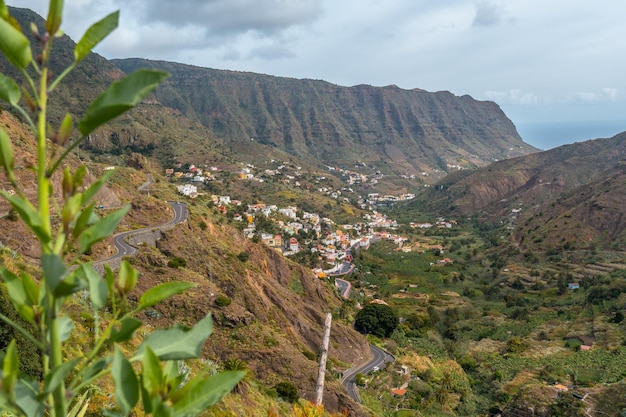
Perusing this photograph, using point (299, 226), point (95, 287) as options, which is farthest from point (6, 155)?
point (299, 226)

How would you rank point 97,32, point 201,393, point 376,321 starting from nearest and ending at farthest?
point 201,393 < point 97,32 < point 376,321

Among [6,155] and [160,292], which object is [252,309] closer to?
[160,292]

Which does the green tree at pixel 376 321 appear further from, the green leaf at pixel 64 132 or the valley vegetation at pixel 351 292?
the green leaf at pixel 64 132

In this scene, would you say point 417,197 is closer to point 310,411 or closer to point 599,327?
point 599,327

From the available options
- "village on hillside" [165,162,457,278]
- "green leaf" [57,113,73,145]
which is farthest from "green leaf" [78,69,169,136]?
"village on hillside" [165,162,457,278]

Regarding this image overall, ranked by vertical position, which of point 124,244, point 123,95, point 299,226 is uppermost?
point 123,95

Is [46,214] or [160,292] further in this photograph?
[160,292]

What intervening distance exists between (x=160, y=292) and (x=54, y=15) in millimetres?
1008

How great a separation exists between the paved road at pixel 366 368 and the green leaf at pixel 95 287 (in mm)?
24883

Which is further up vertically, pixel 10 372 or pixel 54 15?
pixel 54 15

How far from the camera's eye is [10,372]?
131 cm

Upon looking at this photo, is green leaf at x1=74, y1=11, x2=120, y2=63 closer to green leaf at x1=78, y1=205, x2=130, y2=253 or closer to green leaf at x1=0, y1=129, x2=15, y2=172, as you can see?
green leaf at x1=0, y1=129, x2=15, y2=172

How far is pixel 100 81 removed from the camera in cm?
10088

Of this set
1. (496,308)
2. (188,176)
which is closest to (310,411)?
(496,308)
